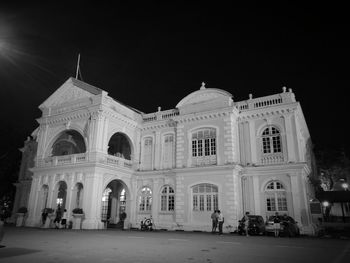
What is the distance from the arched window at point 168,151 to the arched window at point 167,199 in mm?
1844

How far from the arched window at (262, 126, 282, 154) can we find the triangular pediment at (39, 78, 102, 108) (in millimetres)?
13281

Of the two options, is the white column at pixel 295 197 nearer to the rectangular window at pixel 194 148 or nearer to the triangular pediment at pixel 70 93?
the rectangular window at pixel 194 148

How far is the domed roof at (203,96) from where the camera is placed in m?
22.6

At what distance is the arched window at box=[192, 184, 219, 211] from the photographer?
2049 cm

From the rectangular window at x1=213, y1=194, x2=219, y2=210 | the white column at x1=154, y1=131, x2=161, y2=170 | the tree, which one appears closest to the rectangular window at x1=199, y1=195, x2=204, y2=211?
the rectangular window at x1=213, y1=194, x2=219, y2=210

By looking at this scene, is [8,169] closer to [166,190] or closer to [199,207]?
[166,190]

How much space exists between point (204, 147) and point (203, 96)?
4223mm

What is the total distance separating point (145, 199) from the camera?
79.9ft

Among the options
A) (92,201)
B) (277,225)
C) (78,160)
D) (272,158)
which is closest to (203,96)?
(272,158)

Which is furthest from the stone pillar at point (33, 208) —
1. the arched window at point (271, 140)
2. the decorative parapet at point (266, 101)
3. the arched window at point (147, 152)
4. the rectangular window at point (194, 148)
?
the arched window at point (271, 140)

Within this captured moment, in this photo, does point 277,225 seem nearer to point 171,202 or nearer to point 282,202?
point 282,202

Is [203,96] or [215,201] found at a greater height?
[203,96]

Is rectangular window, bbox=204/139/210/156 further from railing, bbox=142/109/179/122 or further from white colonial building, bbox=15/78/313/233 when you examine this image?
railing, bbox=142/109/179/122

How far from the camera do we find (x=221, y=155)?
68.8ft
